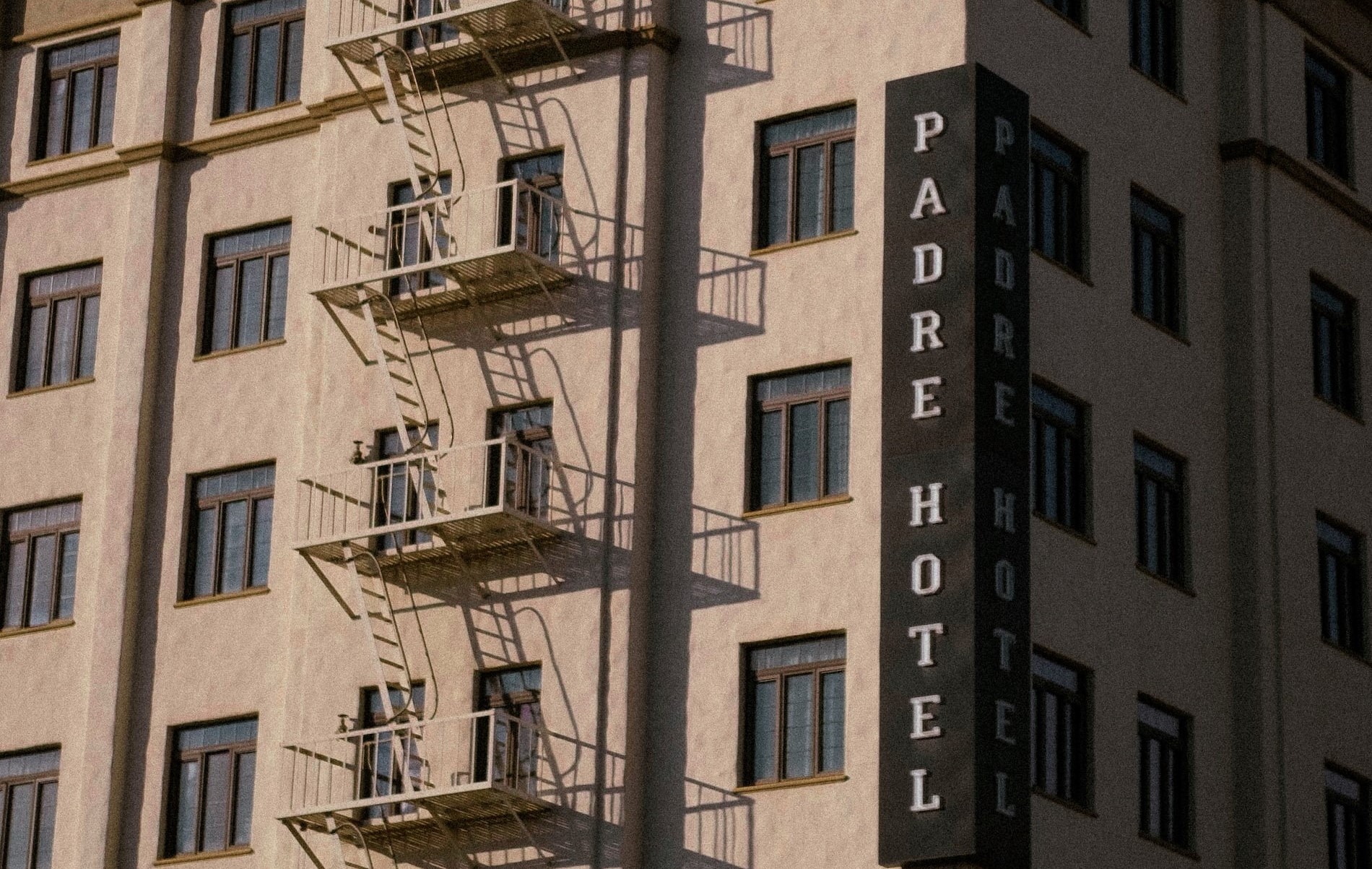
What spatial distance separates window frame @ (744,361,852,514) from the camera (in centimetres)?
4597

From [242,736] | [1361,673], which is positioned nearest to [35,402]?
[242,736]

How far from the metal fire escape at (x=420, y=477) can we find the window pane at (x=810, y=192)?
3812 millimetres

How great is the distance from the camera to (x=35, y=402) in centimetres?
5475

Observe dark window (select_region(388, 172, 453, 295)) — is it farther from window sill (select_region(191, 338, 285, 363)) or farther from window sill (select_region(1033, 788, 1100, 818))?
window sill (select_region(1033, 788, 1100, 818))

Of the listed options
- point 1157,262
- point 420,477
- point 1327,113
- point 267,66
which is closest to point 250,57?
point 267,66

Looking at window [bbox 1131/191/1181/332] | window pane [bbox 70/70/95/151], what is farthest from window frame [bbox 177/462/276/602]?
window [bbox 1131/191/1181/332]

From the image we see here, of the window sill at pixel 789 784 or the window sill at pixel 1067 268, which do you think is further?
the window sill at pixel 1067 268

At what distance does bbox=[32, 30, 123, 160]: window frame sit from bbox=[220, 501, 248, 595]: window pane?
25.7 ft

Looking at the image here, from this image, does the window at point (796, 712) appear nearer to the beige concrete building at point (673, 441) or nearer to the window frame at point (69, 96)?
the beige concrete building at point (673, 441)

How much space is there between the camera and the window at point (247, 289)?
5281 cm

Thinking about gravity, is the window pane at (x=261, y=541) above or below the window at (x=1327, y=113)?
below

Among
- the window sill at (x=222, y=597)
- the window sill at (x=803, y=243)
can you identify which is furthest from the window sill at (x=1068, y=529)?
the window sill at (x=222, y=597)

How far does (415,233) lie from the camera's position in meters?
50.8

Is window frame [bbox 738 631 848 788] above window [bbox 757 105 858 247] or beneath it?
beneath
